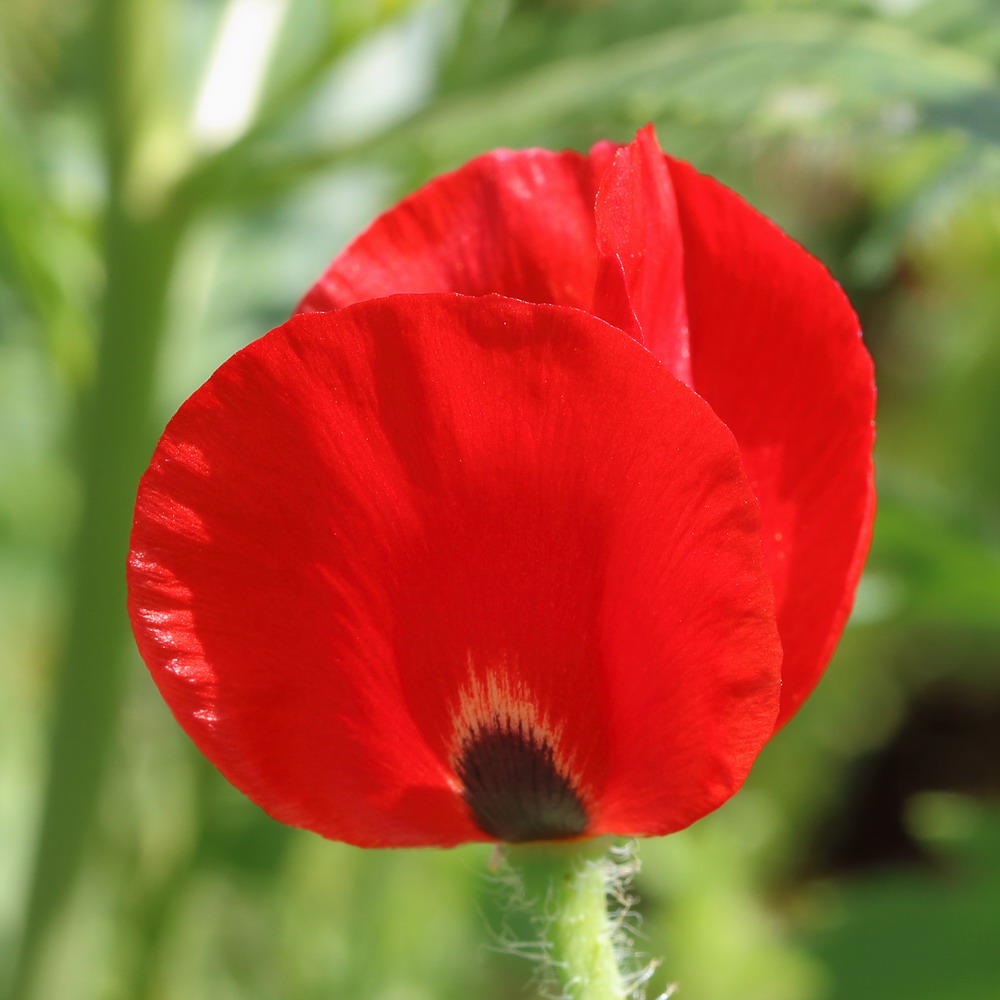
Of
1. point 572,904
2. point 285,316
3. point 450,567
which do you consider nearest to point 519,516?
point 450,567

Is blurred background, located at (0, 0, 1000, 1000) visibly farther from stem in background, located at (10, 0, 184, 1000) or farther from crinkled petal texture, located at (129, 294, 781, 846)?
crinkled petal texture, located at (129, 294, 781, 846)

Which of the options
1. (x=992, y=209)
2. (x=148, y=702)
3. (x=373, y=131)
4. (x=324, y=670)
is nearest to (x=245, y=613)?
(x=324, y=670)

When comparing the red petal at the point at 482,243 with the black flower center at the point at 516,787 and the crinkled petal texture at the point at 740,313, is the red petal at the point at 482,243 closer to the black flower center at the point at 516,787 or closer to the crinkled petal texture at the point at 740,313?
the crinkled petal texture at the point at 740,313

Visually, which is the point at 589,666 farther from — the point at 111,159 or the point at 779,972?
the point at 779,972

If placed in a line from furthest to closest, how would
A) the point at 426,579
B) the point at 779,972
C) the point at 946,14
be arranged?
the point at 779,972, the point at 946,14, the point at 426,579

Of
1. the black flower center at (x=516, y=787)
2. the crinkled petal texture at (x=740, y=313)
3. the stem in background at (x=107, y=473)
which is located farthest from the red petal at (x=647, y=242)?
the stem in background at (x=107, y=473)

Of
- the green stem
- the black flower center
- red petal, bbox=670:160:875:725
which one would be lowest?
the green stem

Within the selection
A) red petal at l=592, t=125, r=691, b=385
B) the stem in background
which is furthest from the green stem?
the stem in background
